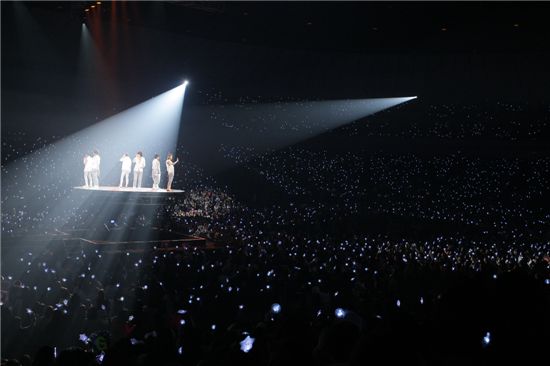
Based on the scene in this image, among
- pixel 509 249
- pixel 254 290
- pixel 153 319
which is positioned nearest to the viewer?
pixel 153 319

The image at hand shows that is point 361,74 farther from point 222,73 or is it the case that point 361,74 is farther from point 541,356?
point 541,356

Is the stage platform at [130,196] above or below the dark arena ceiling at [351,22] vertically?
below

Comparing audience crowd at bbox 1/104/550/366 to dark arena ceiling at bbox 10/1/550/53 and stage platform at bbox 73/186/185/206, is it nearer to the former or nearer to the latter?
stage platform at bbox 73/186/185/206

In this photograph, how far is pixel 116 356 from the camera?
3734mm

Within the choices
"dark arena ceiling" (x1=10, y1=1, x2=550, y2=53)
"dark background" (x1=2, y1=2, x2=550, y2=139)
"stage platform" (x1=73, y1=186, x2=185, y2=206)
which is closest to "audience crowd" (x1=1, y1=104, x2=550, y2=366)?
"stage platform" (x1=73, y1=186, x2=185, y2=206)

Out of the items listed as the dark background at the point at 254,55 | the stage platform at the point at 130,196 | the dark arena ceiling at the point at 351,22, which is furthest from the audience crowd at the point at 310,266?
the dark arena ceiling at the point at 351,22

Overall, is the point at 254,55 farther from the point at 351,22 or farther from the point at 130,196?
the point at 130,196

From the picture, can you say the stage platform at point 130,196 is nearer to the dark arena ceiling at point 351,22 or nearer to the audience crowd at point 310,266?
the audience crowd at point 310,266

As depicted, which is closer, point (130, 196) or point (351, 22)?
point (130, 196)

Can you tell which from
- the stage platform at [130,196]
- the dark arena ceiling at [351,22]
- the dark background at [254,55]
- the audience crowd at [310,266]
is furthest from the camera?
the dark background at [254,55]

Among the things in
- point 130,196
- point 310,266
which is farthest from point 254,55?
point 310,266

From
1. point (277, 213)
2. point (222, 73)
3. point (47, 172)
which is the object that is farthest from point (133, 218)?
point (222, 73)

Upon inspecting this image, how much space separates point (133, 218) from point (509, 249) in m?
12.2

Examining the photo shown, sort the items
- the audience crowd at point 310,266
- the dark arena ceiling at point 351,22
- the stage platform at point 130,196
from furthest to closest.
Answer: the stage platform at point 130,196, the dark arena ceiling at point 351,22, the audience crowd at point 310,266
